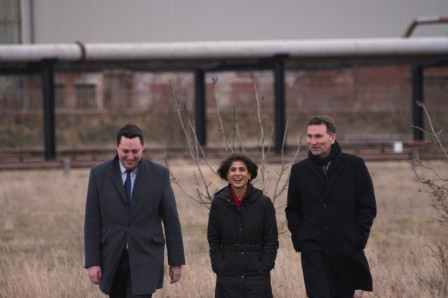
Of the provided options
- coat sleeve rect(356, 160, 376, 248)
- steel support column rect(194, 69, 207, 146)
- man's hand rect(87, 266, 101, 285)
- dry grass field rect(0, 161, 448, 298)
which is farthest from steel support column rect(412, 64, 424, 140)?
man's hand rect(87, 266, 101, 285)

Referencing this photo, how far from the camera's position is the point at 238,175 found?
515 centimetres

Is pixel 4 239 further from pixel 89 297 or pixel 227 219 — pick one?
pixel 227 219

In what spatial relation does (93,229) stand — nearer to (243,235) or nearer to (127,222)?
(127,222)

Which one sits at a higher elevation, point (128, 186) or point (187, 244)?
point (128, 186)

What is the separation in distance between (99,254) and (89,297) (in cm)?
230

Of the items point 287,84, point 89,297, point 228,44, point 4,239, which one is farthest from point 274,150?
point 287,84

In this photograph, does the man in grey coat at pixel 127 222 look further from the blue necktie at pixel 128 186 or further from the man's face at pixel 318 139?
the man's face at pixel 318 139

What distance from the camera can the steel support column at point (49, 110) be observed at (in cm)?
2364

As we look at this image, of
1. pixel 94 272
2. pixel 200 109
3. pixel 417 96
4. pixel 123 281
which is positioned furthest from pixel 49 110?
pixel 94 272

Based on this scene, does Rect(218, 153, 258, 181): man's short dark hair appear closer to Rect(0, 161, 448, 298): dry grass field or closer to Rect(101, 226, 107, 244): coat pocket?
Rect(101, 226, 107, 244): coat pocket

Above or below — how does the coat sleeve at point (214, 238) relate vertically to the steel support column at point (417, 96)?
below

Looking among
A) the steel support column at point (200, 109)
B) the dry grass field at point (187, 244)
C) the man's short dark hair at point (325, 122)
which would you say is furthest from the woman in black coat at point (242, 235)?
the steel support column at point (200, 109)

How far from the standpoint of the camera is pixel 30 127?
39.3 metres

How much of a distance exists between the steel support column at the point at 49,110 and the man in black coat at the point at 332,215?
1908 cm
